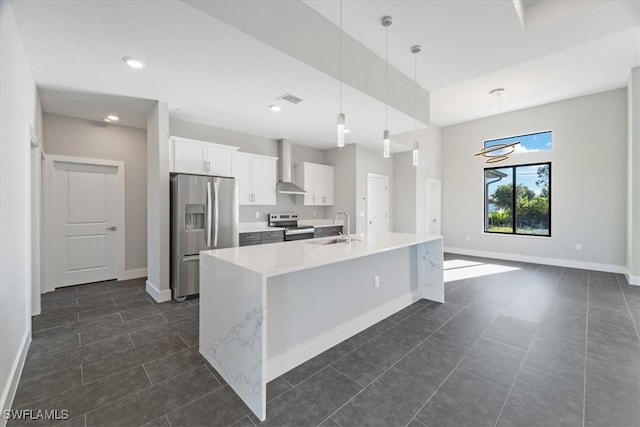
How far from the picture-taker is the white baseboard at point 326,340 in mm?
2070

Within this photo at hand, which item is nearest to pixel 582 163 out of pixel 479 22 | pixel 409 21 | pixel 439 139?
pixel 439 139

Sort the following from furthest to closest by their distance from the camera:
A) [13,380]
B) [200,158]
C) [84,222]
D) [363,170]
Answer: [363,170]
[84,222]
[200,158]
[13,380]

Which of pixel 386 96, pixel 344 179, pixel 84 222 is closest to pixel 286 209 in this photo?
pixel 344 179

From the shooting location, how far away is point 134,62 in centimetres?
261

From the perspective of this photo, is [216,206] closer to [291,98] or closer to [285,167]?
[291,98]

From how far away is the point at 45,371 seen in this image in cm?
209

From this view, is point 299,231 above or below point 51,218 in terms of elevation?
below

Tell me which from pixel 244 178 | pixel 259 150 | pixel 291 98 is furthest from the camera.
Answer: pixel 259 150

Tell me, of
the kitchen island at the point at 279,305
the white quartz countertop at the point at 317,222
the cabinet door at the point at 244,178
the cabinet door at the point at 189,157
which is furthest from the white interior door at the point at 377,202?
the cabinet door at the point at 189,157

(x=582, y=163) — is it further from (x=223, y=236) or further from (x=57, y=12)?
(x=57, y=12)

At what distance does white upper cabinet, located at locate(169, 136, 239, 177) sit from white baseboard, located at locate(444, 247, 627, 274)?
6.23 meters

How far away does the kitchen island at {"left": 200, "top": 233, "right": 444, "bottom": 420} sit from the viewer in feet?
5.57

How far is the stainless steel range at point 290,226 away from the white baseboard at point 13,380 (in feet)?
11.2

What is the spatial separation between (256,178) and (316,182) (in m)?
1.50
